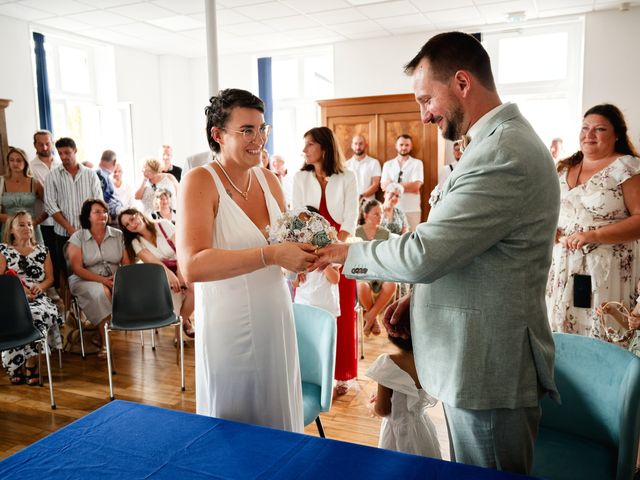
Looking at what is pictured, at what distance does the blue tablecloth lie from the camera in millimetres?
1286

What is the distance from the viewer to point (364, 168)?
800cm

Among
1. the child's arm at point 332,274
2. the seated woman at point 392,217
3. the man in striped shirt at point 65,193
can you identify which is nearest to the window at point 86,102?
the man in striped shirt at point 65,193

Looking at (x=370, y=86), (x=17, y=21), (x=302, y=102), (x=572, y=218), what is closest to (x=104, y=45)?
(x=17, y=21)

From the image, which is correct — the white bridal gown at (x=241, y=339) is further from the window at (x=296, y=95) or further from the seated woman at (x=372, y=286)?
the window at (x=296, y=95)

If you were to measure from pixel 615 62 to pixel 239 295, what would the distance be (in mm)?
7342

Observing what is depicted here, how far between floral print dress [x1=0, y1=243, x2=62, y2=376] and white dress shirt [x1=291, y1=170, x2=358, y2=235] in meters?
2.35

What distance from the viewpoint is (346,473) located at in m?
1.28

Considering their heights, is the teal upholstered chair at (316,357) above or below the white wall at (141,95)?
below

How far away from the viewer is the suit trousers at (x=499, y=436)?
1.50m

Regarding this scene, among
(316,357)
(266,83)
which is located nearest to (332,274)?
(316,357)

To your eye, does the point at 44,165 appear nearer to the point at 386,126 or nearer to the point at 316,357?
the point at 386,126

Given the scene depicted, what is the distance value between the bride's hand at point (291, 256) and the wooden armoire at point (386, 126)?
6176mm

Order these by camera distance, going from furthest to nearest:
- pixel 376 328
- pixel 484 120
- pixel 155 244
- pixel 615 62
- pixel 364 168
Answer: pixel 364 168 → pixel 615 62 → pixel 376 328 → pixel 155 244 → pixel 484 120

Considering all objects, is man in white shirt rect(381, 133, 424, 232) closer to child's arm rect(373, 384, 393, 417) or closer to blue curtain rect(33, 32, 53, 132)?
blue curtain rect(33, 32, 53, 132)
